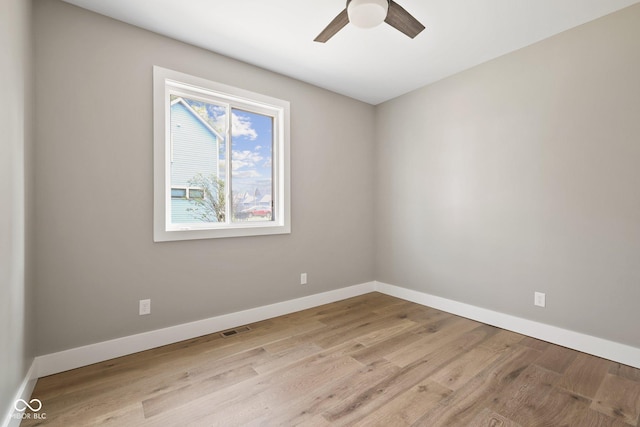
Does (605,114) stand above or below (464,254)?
above

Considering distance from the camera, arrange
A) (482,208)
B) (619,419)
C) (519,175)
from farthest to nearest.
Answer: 1. (482,208)
2. (519,175)
3. (619,419)

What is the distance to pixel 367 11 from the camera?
1.87m

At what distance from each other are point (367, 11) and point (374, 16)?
0.22 feet

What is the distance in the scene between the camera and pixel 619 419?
157 centimetres

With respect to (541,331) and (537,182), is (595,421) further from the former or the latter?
(537,182)

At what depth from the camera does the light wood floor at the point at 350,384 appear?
63.0 inches

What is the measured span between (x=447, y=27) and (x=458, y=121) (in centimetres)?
106

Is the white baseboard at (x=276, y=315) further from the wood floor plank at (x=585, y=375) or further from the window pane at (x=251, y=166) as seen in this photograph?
the window pane at (x=251, y=166)

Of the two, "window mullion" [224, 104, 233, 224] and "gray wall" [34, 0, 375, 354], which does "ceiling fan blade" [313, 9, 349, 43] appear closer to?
"gray wall" [34, 0, 375, 354]

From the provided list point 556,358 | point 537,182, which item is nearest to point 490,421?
point 556,358

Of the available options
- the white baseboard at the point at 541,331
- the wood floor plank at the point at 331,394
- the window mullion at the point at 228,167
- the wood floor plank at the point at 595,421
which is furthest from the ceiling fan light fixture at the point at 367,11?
the white baseboard at the point at 541,331

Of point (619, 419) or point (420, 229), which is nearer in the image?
point (619, 419)

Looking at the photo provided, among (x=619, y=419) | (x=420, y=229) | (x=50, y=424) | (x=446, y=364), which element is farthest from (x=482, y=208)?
(x=50, y=424)

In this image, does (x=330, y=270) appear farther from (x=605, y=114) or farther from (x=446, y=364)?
(x=605, y=114)
